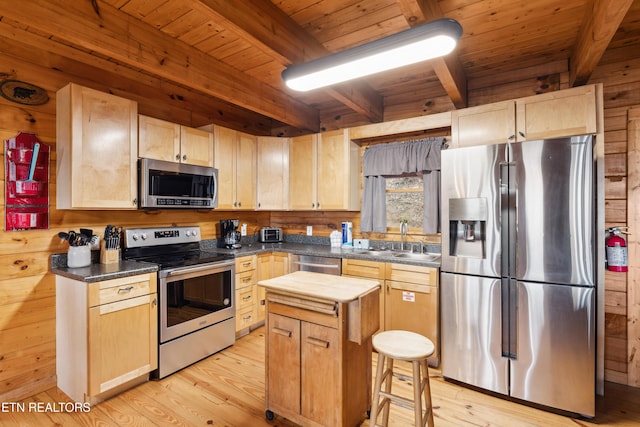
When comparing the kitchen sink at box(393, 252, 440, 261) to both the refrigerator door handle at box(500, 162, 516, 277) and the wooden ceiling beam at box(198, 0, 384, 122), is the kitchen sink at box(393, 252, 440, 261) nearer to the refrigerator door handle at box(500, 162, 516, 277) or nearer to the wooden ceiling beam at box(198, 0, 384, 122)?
the refrigerator door handle at box(500, 162, 516, 277)

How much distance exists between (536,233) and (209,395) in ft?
8.70

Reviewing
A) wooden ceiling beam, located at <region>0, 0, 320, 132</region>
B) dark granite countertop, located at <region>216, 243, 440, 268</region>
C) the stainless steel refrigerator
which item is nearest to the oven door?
dark granite countertop, located at <region>216, 243, 440, 268</region>

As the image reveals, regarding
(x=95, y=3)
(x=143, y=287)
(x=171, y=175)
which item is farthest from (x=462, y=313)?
(x=95, y=3)

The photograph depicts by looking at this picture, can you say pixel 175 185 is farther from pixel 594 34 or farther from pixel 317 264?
pixel 594 34

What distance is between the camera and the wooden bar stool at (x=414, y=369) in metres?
1.62

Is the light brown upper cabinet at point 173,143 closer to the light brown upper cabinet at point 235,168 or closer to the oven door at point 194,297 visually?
the light brown upper cabinet at point 235,168

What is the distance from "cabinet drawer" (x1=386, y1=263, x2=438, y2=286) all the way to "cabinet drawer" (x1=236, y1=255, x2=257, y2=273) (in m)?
1.46

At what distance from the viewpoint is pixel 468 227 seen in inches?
98.8

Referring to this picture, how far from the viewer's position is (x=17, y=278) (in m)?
2.33

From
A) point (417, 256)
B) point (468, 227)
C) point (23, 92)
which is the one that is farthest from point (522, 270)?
point (23, 92)

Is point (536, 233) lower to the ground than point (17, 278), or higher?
higher

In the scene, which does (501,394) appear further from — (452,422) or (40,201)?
(40,201)

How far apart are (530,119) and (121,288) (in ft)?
11.1

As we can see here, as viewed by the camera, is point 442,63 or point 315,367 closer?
point 315,367
